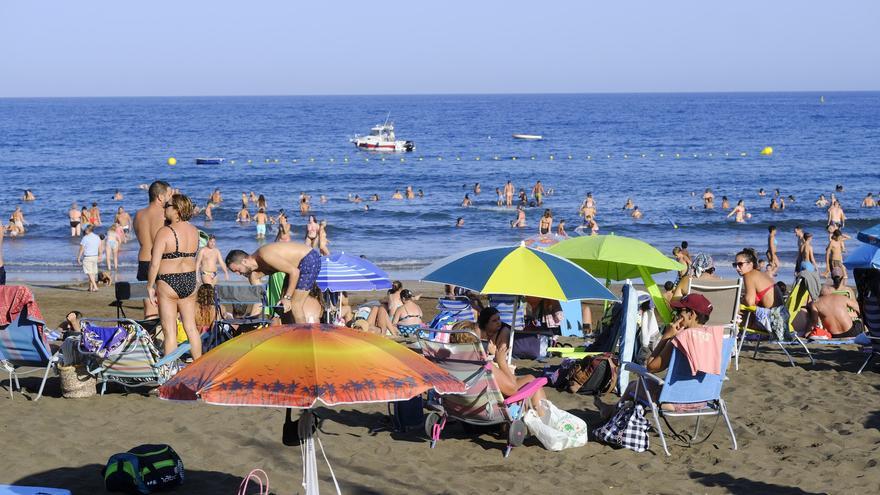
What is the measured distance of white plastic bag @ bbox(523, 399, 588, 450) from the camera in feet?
21.9

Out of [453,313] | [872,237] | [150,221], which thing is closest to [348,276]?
[453,313]

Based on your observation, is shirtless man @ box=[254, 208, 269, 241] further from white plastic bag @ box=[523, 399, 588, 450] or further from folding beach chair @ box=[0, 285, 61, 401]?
white plastic bag @ box=[523, 399, 588, 450]

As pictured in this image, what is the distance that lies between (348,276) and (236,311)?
192 centimetres

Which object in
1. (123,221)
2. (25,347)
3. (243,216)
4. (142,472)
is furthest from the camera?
(243,216)

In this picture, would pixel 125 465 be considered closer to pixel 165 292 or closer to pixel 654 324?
pixel 165 292

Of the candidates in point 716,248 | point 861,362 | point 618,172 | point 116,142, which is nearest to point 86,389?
point 861,362

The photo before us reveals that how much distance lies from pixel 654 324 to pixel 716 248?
16102 millimetres

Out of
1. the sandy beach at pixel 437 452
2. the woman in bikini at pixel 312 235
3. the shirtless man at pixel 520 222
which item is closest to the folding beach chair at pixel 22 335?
the sandy beach at pixel 437 452

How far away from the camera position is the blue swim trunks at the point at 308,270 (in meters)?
7.88

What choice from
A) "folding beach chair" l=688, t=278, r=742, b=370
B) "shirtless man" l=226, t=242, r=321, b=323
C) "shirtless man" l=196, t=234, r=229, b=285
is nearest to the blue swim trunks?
"shirtless man" l=226, t=242, r=321, b=323

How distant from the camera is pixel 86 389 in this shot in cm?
778

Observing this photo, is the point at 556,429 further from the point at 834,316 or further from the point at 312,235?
the point at 312,235

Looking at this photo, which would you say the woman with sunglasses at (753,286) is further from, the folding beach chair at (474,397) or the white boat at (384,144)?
the white boat at (384,144)

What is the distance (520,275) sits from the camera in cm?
761
